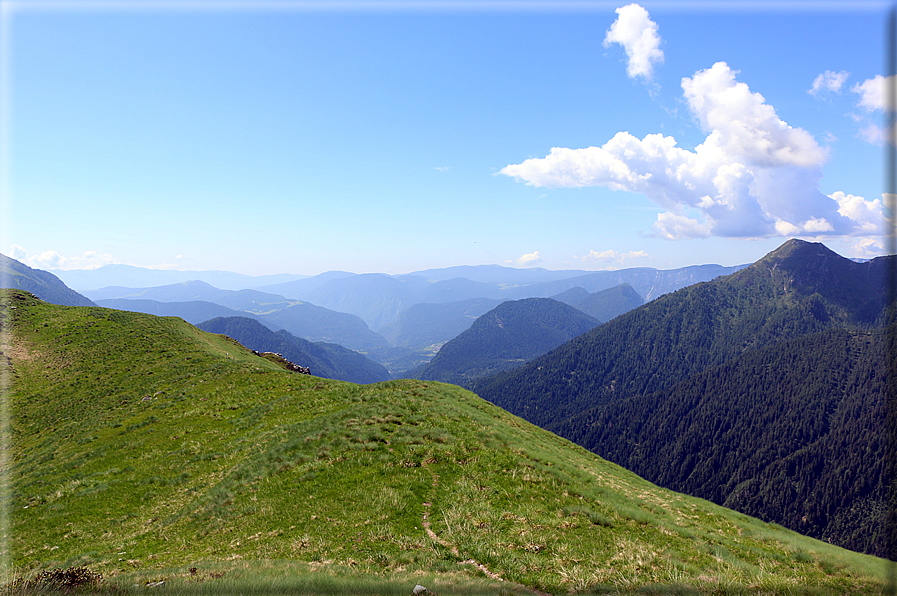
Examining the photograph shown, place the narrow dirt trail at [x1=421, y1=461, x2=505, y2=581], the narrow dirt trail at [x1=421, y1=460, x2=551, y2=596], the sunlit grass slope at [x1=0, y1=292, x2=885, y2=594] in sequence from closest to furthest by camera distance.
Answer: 1. the narrow dirt trail at [x1=421, y1=460, x2=551, y2=596]
2. the narrow dirt trail at [x1=421, y1=461, x2=505, y2=581]
3. the sunlit grass slope at [x1=0, y1=292, x2=885, y2=594]

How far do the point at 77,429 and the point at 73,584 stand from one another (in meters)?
33.7

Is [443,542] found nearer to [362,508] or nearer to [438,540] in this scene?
[438,540]

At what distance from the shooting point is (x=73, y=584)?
24.7ft

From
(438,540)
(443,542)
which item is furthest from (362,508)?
(443,542)

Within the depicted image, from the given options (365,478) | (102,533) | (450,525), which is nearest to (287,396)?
(102,533)

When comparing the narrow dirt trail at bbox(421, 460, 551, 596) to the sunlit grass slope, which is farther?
the sunlit grass slope

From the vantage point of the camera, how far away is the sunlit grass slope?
9.90m

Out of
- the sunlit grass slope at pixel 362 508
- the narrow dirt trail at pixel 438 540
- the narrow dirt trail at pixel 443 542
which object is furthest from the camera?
the sunlit grass slope at pixel 362 508

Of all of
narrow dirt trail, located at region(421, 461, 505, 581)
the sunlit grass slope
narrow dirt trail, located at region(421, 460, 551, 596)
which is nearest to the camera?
narrow dirt trail, located at region(421, 460, 551, 596)

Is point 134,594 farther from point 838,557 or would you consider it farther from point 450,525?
point 838,557

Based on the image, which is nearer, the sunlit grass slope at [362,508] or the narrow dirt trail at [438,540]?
the narrow dirt trail at [438,540]

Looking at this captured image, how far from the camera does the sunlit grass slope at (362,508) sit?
32.5 feet

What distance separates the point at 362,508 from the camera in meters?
13.2

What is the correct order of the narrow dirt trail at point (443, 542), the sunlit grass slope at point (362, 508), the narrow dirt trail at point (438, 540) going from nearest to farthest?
1. the narrow dirt trail at point (443, 542)
2. the narrow dirt trail at point (438, 540)
3. the sunlit grass slope at point (362, 508)
